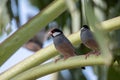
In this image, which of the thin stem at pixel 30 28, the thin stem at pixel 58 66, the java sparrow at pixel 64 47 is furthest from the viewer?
the java sparrow at pixel 64 47

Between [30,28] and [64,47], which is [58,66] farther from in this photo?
[64,47]

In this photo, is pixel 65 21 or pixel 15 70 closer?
pixel 15 70

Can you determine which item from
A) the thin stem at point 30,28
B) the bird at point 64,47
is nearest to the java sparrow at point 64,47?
the bird at point 64,47

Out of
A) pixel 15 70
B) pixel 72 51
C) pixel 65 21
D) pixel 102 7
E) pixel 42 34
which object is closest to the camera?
pixel 15 70

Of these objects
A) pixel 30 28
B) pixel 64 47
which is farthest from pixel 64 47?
pixel 30 28

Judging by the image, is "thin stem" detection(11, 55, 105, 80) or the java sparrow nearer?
"thin stem" detection(11, 55, 105, 80)

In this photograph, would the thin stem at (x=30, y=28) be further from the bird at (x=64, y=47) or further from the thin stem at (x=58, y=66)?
the bird at (x=64, y=47)

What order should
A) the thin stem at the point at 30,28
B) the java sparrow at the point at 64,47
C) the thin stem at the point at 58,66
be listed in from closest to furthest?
the thin stem at the point at 58,66 → the thin stem at the point at 30,28 → the java sparrow at the point at 64,47

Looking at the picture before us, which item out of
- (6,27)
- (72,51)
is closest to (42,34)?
(72,51)

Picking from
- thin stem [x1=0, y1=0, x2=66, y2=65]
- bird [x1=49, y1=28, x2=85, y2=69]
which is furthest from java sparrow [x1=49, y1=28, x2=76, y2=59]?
thin stem [x1=0, y1=0, x2=66, y2=65]

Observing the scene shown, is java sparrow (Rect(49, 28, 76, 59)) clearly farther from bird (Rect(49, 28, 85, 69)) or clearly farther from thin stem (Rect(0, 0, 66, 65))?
thin stem (Rect(0, 0, 66, 65))

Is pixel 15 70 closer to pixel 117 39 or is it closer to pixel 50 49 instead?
pixel 50 49

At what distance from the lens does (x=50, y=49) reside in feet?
2.66

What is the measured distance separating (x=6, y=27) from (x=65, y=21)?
87 centimetres
